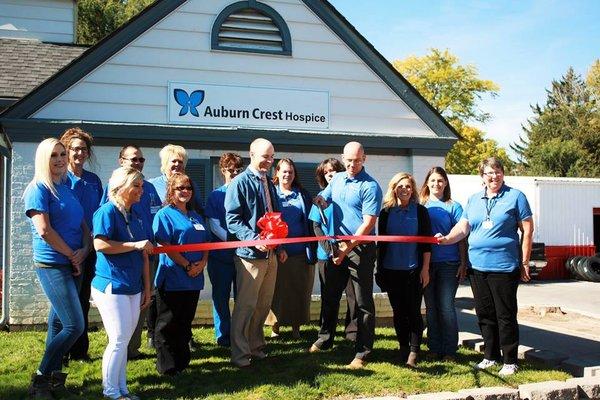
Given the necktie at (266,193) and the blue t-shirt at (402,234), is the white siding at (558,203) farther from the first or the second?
the necktie at (266,193)

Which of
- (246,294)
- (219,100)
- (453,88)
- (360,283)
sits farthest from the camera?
(453,88)

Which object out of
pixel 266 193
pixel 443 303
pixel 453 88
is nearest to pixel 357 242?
pixel 266 193

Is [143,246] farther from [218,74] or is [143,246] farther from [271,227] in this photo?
[218,74]

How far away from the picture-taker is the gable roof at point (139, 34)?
7770mm

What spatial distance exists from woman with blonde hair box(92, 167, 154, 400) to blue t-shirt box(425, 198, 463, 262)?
2944mm

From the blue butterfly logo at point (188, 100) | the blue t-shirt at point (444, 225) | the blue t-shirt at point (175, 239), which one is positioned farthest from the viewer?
the blue butterfly logo at point (188, 100)

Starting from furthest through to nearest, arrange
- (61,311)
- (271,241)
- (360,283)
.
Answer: (360,283), (271,241), (61,311)

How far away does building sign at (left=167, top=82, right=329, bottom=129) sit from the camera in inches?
327

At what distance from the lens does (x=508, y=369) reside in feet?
19.6

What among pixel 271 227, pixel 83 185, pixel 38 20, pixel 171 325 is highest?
pixel 38 20

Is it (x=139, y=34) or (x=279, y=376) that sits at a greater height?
(x=139, y=34)

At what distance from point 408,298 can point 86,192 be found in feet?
10.4

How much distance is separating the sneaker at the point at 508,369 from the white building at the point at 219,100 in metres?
3.67

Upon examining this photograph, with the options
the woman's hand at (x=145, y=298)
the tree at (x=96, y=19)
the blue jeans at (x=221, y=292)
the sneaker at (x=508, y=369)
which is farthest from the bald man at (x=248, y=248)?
the tree at (x=96, y=19)
